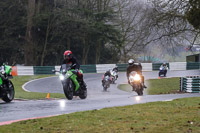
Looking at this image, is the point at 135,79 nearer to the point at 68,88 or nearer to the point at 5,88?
the point at 68,88

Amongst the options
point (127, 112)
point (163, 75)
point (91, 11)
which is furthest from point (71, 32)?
point (127, 112)

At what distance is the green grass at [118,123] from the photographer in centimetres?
638

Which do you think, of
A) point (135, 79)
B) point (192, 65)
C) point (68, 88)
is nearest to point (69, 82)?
point (68, 88)

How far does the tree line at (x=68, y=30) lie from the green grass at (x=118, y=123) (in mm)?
34981

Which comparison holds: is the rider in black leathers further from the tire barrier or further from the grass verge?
the grass verge

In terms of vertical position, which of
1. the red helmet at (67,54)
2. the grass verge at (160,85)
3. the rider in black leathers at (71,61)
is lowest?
the grass verge at (160,85)

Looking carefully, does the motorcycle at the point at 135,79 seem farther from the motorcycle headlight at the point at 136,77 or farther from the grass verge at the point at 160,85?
the grass verge at the point at 160,85

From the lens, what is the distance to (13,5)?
4694 cm

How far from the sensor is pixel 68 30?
49.7 meters

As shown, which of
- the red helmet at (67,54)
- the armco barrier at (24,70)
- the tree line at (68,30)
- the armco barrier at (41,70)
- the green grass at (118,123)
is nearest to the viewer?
the green grass at (118,123)

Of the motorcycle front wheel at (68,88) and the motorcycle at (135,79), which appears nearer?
the motorcycle front wheel at (68,88)

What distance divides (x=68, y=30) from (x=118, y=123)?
43276 millimetres

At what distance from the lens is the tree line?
46875 mm

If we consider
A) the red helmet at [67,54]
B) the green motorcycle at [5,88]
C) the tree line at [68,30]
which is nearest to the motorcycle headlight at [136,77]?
the red helmet at [67,54]
